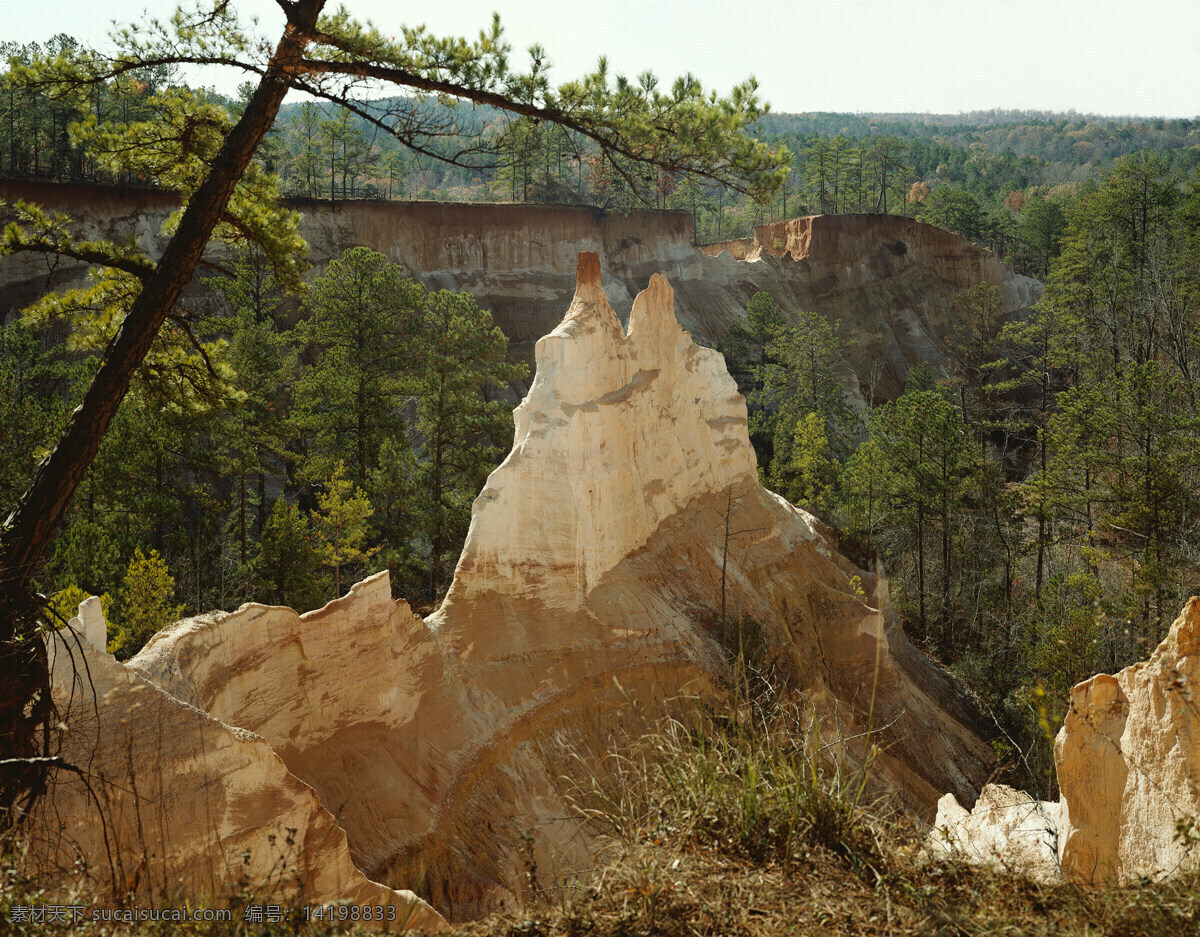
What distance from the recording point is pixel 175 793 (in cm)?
557

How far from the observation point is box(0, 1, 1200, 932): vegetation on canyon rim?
3869 millimetres

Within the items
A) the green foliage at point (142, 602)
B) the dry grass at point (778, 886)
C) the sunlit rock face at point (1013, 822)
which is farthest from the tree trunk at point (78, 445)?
the green foliage at point (142, 602)

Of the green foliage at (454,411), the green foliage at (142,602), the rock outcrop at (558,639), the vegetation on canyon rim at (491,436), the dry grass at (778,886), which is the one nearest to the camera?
the dry grass at (778,886)

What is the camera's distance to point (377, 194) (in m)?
49.4

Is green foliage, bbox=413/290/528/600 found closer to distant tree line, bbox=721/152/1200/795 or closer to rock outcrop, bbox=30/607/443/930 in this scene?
distant tree line, bbox=721/152/1200/795

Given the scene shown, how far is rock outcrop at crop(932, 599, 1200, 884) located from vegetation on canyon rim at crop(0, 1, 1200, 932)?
25.1 inches

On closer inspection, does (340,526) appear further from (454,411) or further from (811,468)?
(811,468)

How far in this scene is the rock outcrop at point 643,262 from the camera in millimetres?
32125

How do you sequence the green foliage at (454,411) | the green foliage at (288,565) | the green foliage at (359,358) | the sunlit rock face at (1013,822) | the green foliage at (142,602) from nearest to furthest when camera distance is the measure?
the sunlit rock face at (1013,822)
the green foliage at (142,602)
the green foliage at (288,565)
the green foliage at (454,411)
the green foliage at (359,358)

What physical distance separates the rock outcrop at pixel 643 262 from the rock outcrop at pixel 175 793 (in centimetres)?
2927

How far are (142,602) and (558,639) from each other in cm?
851

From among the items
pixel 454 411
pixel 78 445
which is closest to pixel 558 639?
pixel 78 445

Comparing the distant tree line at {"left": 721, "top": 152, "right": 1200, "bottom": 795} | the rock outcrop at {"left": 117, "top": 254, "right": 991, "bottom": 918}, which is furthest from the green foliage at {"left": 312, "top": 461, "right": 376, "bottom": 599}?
the distant tree line at {"left": 721, "top": 152, "right": 1200, "bottom": 795}

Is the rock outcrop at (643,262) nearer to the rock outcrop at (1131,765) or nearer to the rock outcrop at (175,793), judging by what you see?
the rock outcrop at (175,793)
